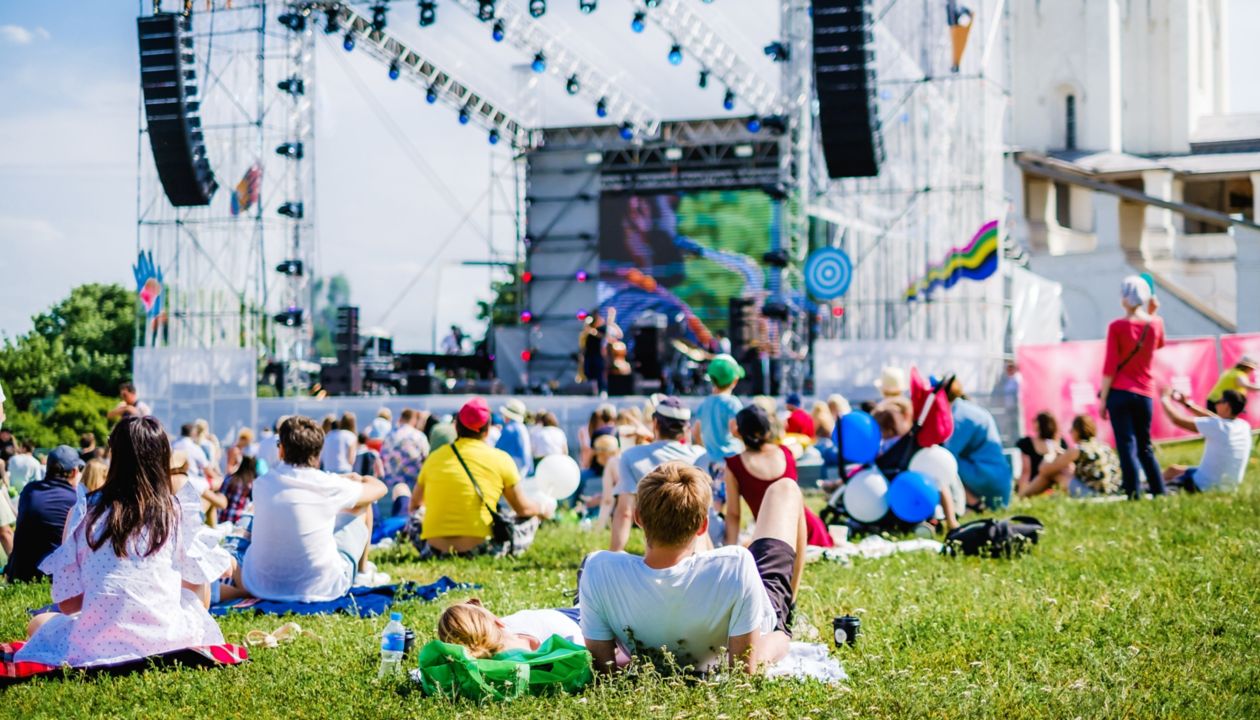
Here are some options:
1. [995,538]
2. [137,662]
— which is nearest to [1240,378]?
[995,538]

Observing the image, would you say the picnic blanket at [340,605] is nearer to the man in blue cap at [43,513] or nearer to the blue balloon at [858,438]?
the man in blue cap at [43,513]

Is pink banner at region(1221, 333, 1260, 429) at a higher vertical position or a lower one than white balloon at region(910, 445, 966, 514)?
higher

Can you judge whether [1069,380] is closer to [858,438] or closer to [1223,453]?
[1223,453]

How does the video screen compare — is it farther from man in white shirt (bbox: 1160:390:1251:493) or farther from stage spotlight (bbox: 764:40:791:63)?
man in white shirt (bbox: 1160:390:1251:493)

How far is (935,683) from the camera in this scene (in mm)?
4492

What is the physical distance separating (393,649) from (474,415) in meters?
3.44

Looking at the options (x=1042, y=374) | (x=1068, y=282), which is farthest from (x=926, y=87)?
(x=1068, y=282)

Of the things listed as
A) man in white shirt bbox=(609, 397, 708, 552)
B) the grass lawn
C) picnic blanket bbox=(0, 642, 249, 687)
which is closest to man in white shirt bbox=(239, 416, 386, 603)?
the grass lawn

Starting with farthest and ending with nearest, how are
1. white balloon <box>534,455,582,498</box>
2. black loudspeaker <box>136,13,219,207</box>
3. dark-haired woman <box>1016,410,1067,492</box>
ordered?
1. black loudspeaker <box>136,13,219,207</box>
2. dark-haired woman <box>1016,410,1067,492</box>
3. white balloon <box>534,455,582,498</box>

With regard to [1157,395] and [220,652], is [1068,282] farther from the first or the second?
[220,652]

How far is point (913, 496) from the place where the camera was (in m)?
8.75

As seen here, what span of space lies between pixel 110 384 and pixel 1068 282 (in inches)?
1045

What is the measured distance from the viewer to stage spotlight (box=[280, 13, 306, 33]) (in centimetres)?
2231

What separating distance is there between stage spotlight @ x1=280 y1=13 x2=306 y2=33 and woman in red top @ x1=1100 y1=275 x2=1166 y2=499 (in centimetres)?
1662
